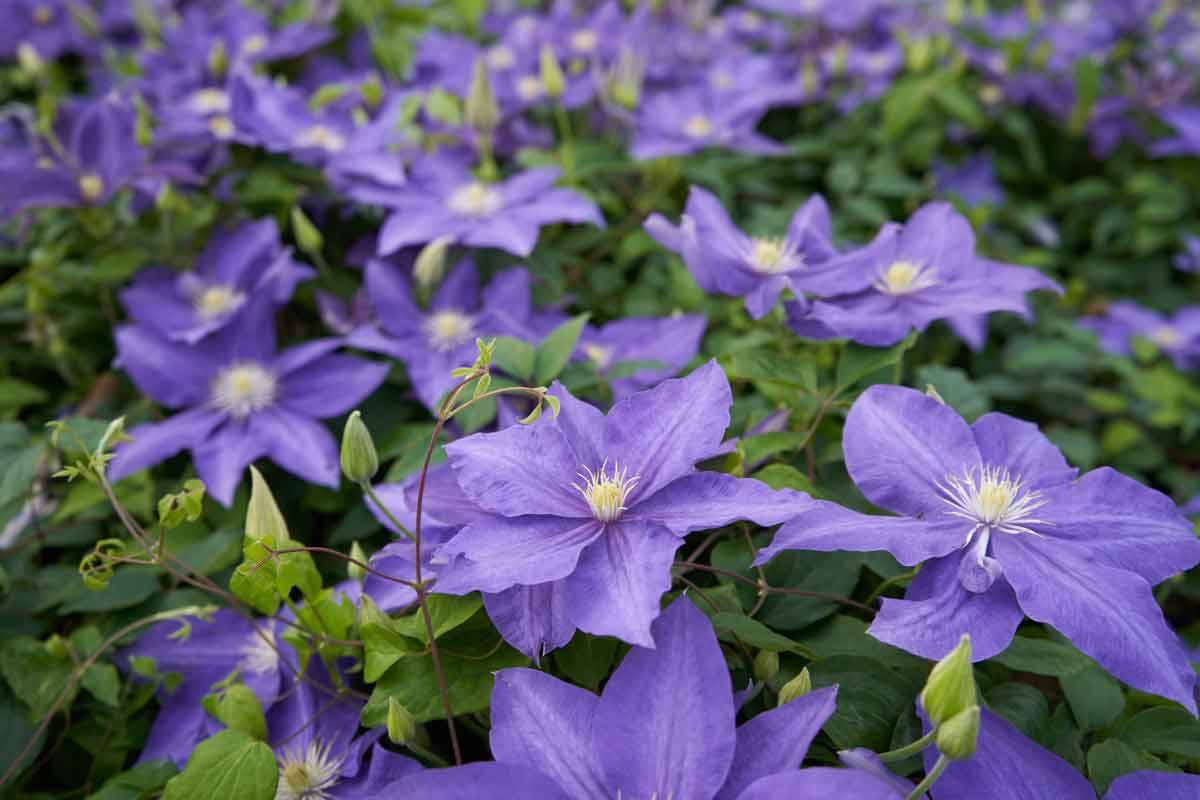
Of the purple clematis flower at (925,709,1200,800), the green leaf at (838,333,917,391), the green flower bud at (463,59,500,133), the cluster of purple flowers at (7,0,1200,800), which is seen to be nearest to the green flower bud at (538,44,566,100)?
the cluster of purple flowers at (7,0,1200,800)

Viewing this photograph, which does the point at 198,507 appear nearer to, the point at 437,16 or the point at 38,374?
the point at 38,374

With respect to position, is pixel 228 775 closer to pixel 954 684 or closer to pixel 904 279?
pixel 954 684

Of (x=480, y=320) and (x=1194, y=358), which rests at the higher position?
(x=480, y=320)

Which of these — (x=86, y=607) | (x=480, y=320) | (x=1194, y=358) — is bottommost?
(x=1194, y=358)

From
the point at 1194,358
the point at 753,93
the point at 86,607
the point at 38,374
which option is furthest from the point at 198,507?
the point at 1194,358

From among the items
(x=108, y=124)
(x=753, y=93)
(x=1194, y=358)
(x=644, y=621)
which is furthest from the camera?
(x=753, y=93)

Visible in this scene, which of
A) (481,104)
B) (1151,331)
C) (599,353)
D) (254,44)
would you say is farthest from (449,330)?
(1151,331)
